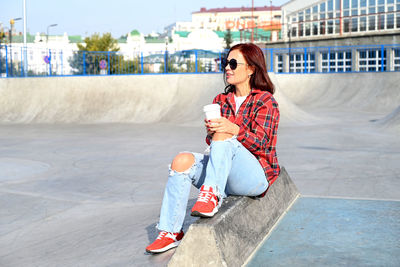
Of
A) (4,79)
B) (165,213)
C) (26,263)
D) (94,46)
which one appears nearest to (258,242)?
(165,213)

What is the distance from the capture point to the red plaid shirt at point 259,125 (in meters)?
3.52

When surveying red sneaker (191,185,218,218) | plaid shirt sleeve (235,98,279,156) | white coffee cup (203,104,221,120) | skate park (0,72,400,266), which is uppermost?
white coffee cup (203,104,221,120)

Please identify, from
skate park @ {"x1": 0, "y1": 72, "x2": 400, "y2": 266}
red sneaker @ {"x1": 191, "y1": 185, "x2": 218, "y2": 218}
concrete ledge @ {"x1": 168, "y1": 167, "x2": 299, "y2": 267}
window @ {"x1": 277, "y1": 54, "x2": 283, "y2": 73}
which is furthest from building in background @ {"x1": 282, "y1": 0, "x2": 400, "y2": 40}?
red sneaker @ {"x1": 191, "y1": 185, "x2": 218, "y2": 218}

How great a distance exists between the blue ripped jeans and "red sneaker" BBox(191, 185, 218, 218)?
0.13ft

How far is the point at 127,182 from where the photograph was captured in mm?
7102

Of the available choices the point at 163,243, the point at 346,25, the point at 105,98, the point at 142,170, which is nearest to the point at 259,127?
the point at 163,243

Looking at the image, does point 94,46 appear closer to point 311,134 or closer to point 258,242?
point 311,134

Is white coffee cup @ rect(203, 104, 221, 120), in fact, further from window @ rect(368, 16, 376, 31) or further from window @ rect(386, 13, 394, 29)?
window @ rect(368, 16, 376, 31)

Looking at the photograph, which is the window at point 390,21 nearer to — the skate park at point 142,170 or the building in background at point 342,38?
the building in background at point 342,38

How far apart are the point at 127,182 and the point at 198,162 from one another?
3819mm

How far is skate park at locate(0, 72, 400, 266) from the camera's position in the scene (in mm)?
3656

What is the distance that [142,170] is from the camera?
7.97 metres

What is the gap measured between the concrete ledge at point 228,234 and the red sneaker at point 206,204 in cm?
4

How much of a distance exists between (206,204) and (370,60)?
3341 centimetres
